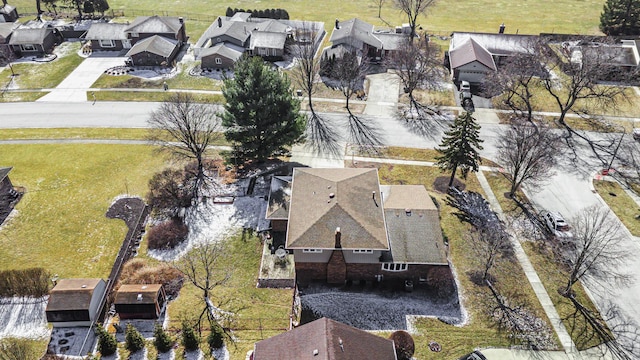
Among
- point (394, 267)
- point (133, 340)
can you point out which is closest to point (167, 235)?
point (133, 340)

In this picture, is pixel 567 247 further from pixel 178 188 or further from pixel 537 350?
pixel 178 188

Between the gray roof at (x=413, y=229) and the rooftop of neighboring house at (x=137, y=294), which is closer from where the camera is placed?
the rooftop of neighboring house at (x=137, y=294)

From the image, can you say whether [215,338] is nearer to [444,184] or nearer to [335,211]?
[335,211]

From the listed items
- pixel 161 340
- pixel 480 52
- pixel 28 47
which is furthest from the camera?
pixel 28 47

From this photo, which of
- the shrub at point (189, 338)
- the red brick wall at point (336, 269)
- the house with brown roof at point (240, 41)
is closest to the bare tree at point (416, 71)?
the house with brown roof at point (240, 41)

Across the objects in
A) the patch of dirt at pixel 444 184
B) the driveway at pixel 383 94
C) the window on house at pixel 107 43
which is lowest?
the patch of dirt at pixel 444 184

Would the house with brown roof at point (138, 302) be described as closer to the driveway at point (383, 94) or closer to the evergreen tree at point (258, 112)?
the evergreen tree at point (258, 112)

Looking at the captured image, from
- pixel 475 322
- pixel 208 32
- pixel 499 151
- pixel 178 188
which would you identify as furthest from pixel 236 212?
pixel 208 32

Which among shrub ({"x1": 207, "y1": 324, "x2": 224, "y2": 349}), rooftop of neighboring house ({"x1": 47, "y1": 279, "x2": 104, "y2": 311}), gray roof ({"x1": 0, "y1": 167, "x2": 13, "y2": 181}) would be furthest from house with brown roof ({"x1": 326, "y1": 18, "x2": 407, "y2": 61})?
shrub ({"x1": 207, "y1": 324, "x2": 224, "y2": 349})
